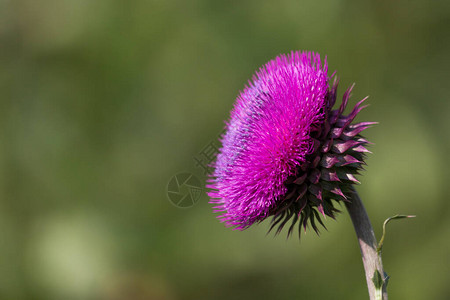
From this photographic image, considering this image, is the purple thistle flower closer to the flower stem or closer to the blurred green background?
the flower stem

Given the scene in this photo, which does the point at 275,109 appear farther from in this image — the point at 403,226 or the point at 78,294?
the point at 78,294

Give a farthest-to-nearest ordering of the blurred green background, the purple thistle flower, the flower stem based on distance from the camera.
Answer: the blurred green background < the purple thistle flower < the flower stem

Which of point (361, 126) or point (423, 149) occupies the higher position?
point (361, 126)

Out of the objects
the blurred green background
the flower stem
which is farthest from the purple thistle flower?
the blurred green background

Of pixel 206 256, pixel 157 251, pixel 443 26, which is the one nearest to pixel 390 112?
pixel 443 26

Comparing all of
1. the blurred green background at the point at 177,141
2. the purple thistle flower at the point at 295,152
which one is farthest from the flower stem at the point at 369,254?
the blurred green background at the point at 177,141

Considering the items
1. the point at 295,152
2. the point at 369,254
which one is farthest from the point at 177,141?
the point at 369,254
